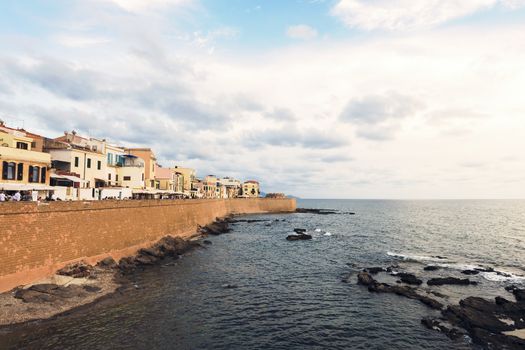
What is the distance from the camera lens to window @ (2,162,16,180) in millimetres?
30094

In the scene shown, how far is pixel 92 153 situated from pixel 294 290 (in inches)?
1255

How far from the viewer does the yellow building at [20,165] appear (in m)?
30.1

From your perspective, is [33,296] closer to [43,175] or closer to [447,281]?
[43,175]

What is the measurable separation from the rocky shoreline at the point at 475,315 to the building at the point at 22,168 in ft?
103

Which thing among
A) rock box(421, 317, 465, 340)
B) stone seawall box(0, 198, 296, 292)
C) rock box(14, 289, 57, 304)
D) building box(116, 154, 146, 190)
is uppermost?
building box(116, 154, 146, 190)

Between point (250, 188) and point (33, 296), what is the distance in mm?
138390

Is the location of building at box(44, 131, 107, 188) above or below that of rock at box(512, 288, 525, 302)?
above

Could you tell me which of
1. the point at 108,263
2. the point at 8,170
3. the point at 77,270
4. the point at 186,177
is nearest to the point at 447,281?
the point at 108,263

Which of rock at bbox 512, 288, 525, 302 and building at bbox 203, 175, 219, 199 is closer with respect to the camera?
rock at bbox 512, 288, 525, 302

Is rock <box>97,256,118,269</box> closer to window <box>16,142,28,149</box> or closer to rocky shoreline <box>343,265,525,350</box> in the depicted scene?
window <box>16,142,28,149</box>

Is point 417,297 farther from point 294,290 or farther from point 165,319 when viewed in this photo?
point 165,319

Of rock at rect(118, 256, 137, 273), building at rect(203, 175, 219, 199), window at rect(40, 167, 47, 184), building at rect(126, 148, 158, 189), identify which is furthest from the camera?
building at rect(203, 175, 219, 199)

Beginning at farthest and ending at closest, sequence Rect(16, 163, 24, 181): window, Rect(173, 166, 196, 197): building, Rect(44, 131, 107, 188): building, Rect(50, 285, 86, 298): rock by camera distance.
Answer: Rect(173, 166, 196, 197): building < Rect(44, 131, 107, 188): building < Rect(16, 163, 24, 181): window < Rect(50, 285, 86, 298): rock

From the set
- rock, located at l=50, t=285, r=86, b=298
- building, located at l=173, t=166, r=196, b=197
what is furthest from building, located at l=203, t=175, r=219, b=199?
rock, located at l=50, t=285, r=86, b=298
